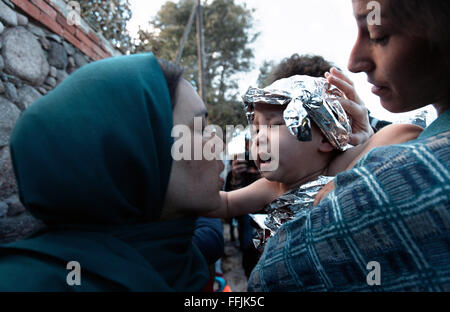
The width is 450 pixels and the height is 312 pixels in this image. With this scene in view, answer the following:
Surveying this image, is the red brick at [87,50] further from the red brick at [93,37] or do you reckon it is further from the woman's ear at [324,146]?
the woman's ear at [324,146]

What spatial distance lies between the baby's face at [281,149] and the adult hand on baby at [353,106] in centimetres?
25

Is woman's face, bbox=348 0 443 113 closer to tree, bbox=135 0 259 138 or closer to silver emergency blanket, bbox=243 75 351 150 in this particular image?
silver emergency blanket, bbox=243 75 351 150

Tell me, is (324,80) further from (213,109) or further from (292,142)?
(213,109)

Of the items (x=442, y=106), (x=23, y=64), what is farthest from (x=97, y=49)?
(x=442, y=106)

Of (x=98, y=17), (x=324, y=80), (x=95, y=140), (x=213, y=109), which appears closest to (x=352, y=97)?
(x=324, y=80)

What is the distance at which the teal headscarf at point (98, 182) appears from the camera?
0.83m

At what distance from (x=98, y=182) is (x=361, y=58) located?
1052 millimetres

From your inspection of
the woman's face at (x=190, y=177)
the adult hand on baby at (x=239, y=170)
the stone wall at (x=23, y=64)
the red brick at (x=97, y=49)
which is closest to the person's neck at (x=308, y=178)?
the woman's face at (x=190, y=177)

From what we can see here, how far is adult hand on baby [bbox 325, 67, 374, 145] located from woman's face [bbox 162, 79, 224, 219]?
0.85m

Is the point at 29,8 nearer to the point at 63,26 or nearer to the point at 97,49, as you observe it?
the point at 63,26

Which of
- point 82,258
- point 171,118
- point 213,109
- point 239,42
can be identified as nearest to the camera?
point 82,258
